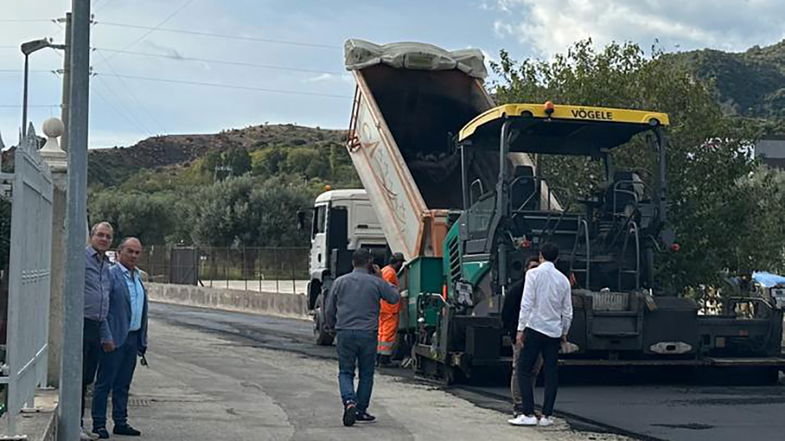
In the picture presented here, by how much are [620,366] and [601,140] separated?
3195 millimetres

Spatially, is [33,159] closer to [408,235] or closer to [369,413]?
[369,413]

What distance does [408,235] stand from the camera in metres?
16.6

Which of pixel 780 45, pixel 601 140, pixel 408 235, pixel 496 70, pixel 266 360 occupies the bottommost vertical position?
pixel 266 360

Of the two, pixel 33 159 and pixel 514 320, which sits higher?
pixel 33 159

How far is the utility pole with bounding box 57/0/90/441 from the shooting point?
7.30m

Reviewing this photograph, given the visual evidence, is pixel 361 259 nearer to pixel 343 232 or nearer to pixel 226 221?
pixel 343 232

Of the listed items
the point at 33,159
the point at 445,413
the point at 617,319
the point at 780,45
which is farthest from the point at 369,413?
the point at 780,45

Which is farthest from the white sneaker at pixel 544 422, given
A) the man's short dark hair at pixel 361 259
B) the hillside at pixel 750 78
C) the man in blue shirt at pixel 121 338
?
the hillside at pixel 750 78

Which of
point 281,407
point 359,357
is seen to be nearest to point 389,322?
point 281,407

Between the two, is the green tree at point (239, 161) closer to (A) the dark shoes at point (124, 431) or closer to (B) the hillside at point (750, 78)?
(B) the hillside at point (750, 78)

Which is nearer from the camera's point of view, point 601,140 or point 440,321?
point 440,321

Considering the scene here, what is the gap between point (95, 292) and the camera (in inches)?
352

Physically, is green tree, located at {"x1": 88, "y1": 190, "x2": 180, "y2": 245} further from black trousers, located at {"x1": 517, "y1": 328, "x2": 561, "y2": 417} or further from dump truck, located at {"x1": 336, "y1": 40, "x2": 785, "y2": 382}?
black trousers, located at {"x1": 517, "y1": 328, "x2": 561, "y2": 417}

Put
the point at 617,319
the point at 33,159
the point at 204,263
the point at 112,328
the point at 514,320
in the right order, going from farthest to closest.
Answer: the point at 204,263, the point at 617,319, the point at 514,320, the point at 112,328, the point at 33,159
